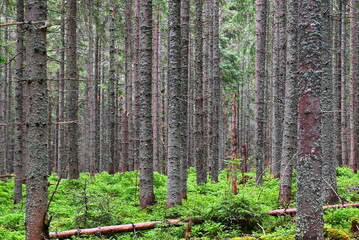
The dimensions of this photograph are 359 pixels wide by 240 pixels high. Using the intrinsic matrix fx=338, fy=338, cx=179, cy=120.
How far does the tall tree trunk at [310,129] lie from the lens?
4652 mm

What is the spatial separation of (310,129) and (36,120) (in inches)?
156

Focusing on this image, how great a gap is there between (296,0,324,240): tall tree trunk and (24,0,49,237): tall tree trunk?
3.76m

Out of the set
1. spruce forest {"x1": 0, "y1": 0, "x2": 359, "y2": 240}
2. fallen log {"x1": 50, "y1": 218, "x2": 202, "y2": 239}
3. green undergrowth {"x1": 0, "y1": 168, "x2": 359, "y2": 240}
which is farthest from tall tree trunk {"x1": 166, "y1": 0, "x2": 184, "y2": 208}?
fallen log {"x1": 50, "y1": 218, "x2": 202, "y2": 239}

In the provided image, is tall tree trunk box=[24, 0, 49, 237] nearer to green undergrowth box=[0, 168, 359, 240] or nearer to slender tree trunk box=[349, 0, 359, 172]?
green undergrowth box=[0, 168, 359, 240]

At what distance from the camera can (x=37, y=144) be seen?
5035 millimetres

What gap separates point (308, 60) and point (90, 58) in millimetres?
15669

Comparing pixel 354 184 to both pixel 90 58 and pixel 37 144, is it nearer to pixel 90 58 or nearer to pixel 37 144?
pixel 37 144

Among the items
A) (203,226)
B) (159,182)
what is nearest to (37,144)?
(203,226)

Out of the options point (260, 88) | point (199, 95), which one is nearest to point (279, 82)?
point (260, 88)

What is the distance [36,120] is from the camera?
5.02m

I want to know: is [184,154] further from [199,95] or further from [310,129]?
[310,129]

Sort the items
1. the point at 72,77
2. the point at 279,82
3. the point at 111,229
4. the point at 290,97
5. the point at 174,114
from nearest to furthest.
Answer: the point at 111,229 → the point at 174,114 → the point at 290,97 → the point at 72,77 → the point at 279,82

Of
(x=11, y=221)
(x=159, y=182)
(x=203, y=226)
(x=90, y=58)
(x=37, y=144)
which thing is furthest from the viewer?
(x=90, y=58)

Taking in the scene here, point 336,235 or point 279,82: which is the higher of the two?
point 279,82
